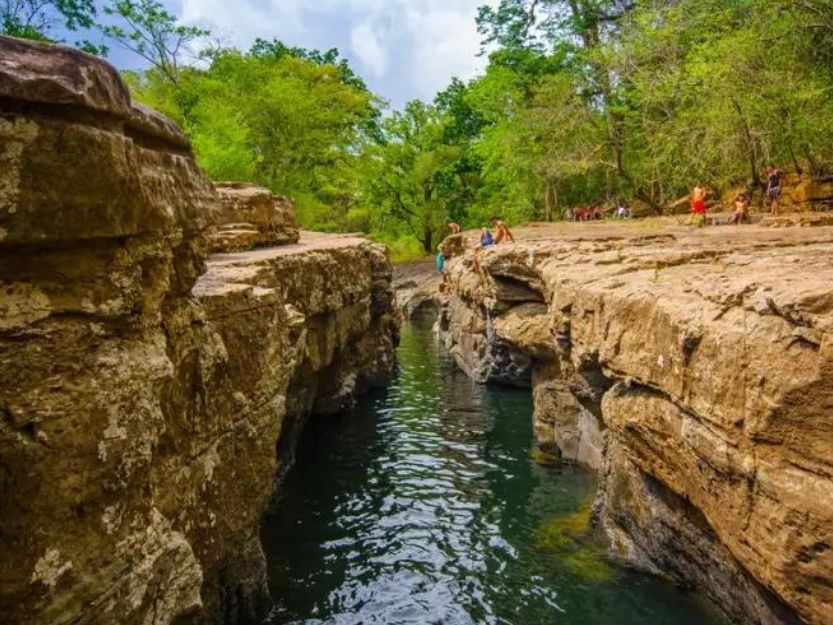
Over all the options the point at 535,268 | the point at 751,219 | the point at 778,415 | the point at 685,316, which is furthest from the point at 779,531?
the point at 751,219

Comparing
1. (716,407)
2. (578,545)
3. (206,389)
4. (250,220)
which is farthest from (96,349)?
(250,220)

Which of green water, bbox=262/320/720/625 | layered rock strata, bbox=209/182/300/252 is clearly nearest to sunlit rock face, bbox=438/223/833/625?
green water, bbox=262/320/720/625

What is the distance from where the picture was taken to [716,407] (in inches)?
276

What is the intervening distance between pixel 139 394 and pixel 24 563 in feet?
4.23

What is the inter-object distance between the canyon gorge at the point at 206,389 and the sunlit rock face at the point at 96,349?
0.01 meters

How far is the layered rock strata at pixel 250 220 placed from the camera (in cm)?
1440

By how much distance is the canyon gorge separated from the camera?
4.38 metres

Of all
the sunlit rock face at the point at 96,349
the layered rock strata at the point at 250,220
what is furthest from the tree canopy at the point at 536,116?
the sunlit rock face at the point at 96,349

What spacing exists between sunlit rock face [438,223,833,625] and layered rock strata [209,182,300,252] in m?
6.47

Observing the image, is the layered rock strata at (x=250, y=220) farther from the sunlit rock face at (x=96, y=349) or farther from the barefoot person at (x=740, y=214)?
the barefoot person at (x=740, y=214)

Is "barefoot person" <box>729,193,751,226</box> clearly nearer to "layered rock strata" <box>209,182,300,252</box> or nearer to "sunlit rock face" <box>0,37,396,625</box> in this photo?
"layered rock strata" <box>209,182,300,252</box>

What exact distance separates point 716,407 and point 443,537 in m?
6.54

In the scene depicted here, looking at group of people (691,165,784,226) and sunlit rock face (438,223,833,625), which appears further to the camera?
group of people (691,165,784,226)

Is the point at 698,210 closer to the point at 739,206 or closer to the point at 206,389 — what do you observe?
the point at 739,206
